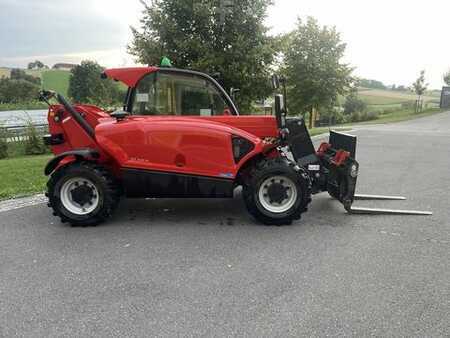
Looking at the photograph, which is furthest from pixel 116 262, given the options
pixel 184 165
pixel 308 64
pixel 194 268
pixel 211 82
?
pixel 308 64

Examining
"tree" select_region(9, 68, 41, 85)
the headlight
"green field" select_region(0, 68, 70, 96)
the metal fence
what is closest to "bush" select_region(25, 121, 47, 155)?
the metal fence

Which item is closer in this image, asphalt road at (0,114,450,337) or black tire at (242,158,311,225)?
asphalt road at (0,114,450,337)

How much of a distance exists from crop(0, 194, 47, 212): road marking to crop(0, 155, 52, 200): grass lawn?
0.25 m

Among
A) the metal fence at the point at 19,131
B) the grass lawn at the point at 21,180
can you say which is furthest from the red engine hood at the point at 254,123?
the metal fence at the point at 19,131

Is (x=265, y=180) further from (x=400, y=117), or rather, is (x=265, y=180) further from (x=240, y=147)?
(x=400, y=117)

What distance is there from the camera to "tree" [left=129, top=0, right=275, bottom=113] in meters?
11.3

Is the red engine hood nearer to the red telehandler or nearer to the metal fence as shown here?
the red telehandler

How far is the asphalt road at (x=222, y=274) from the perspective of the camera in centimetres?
279

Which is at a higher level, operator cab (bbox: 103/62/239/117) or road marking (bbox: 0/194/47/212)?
operator cab (bbox: 103/62/239/117)

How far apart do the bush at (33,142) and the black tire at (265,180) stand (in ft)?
38.8

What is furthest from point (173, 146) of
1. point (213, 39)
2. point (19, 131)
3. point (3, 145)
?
point (19, 131)

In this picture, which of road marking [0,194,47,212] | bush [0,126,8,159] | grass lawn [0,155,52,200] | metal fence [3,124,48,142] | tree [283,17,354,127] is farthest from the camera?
tree [283,17,354,127]

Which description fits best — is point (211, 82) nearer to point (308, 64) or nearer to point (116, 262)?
point (116, 262)

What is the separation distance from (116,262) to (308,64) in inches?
729
